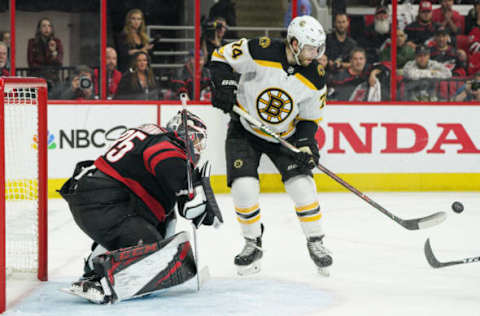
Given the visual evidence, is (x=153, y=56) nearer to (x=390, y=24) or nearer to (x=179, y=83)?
(x=179, y=83)

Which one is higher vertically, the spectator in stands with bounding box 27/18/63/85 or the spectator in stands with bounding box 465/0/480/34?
the spectator in stands with bounding box 465/0/480/34

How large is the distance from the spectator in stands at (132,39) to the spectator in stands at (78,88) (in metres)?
0.29

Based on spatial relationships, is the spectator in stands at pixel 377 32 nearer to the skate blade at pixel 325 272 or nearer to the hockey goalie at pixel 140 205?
the skate blade at pixel 325 272

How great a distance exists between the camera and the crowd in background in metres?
6.62

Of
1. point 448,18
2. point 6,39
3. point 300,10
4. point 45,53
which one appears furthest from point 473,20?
point 6,39

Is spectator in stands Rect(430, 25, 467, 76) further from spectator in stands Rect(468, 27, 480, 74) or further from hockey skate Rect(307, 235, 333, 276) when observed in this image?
hockey skate Rect(307, 235, 333, 276)

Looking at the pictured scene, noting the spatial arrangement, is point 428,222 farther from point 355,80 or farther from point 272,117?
point 355,80

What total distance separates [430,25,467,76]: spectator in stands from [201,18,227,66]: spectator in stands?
1811 millimetres

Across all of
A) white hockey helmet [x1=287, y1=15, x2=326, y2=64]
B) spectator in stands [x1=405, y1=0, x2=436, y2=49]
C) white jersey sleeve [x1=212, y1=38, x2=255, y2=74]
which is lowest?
white jersey sleeve [x1=212, y1=38, x2=255, y2=74]

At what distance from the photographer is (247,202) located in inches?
139

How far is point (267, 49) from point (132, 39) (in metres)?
3.34

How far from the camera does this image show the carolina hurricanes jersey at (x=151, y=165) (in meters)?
2.81

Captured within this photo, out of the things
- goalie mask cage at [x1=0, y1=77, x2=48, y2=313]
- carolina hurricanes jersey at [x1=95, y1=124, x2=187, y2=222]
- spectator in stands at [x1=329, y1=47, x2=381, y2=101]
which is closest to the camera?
goalie mask cage at [x1=0, y1=77, x2=48, y2=313]

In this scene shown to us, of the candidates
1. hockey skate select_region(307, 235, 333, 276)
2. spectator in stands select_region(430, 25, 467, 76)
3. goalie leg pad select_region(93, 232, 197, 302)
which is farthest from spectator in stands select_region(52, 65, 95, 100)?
goalie leg pad select_region(93, 232, 197, 302)
